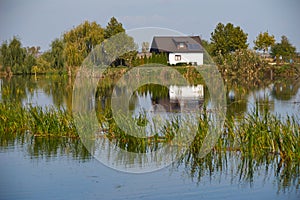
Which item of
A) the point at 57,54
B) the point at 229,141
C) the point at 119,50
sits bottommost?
the point at 229,141

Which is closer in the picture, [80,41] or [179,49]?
[80,41]

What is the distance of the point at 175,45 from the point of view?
172ft

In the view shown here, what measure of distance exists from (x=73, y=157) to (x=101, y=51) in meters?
24.5

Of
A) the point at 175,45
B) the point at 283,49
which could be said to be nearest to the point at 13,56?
the point at 175,45

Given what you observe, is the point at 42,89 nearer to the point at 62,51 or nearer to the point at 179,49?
the point at 62,51

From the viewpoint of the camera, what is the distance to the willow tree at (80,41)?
131ft

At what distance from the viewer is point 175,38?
53812 millimetres

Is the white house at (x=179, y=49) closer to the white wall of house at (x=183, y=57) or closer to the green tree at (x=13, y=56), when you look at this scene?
the white wall of house at (x=183, y=57)

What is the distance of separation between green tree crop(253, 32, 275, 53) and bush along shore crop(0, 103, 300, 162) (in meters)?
38.0

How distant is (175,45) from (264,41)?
30.2ft

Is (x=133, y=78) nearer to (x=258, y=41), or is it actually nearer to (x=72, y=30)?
(x=72, y=30)

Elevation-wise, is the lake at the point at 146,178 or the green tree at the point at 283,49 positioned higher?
the green tree at the point at 283,49

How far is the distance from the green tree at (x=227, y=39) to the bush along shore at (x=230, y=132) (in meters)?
37.3

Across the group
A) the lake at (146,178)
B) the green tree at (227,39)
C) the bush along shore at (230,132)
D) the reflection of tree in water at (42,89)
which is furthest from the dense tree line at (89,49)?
the lake at (146,178)
